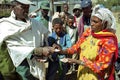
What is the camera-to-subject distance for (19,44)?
5012mm

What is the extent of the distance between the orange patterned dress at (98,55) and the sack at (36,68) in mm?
682

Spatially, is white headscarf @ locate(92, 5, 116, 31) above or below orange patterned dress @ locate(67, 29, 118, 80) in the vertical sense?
above

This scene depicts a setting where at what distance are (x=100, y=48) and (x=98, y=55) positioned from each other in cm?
9

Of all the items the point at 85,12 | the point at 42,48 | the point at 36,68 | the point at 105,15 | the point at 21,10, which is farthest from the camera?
the point at 85,12

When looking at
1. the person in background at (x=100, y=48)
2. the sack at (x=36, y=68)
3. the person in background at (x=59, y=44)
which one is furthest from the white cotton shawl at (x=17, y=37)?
the person in background at (x=59, y=44)

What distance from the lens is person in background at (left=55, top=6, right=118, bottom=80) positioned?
4609 mm

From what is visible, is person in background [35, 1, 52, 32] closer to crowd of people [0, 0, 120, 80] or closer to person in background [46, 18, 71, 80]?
person in background [46, 18, 71, 80]

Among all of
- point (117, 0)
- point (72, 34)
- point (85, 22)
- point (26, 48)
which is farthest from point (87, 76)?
point (117, 0)

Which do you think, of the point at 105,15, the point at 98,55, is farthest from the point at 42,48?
the point at 105,15

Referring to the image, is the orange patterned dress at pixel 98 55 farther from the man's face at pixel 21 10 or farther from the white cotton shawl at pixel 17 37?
the man's face at pixel 21 10

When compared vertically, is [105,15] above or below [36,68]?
above

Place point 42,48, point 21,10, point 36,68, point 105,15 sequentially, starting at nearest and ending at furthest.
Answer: point 105,15 < point 21,10 < point 42,48 < point 36,68

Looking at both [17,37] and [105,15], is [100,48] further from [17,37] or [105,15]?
[17,37]

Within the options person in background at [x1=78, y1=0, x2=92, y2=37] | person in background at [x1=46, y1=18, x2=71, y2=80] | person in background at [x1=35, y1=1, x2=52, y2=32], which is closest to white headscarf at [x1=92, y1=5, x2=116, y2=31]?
person in background at [x1=46, y1=18, x2=71, y2=80]
